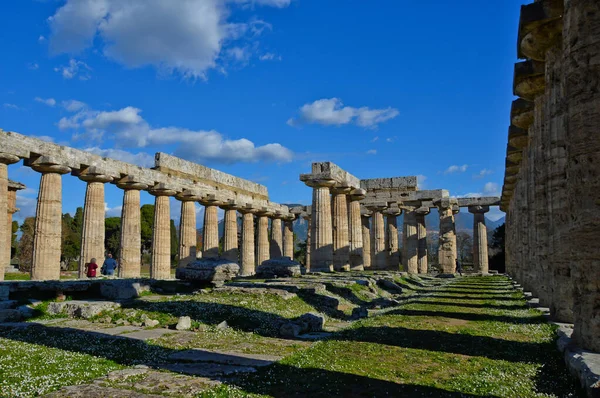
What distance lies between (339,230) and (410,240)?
Answer: 45.6ft

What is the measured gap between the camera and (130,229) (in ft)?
94.6

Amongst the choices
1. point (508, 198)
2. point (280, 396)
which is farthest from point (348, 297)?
point (508, 198)

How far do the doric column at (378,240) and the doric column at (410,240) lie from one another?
206cm

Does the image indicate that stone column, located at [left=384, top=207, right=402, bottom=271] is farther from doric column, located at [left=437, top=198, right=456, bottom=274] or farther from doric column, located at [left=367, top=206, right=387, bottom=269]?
doric column, located at [left=437, top=198, right=456, bottom=274]

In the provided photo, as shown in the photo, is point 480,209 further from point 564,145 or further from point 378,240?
point 564,145

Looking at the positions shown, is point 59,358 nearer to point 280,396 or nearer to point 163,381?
point 163,381

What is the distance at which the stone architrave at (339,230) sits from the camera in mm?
32812

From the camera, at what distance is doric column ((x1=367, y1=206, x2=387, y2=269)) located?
144 feet

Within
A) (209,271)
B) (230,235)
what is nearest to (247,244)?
(230,235)

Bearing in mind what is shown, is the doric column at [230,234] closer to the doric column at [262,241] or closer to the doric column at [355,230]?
the doric column at [262,241]

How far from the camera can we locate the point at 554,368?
7.60 meters

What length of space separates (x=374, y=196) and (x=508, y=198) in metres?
11.3

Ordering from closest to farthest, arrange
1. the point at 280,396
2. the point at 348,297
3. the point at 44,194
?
the point at 280,396
the point at 348,297
the point at 44,194

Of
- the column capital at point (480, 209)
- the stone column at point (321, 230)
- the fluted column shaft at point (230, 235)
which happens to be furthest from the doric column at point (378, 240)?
the stone column at point (321, 230)
